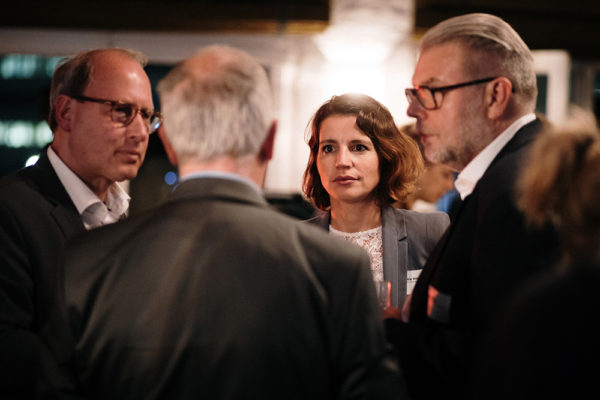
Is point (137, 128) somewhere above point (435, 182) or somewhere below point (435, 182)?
above

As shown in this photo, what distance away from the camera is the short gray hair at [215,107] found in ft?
4.39

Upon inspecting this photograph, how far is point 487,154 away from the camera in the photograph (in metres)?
1.90

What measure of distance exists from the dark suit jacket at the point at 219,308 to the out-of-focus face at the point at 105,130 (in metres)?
1.06

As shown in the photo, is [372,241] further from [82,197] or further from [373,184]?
[82,197]

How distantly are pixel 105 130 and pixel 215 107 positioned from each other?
1180 mm

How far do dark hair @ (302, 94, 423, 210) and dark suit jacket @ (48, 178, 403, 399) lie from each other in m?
1.41

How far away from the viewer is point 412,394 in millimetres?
1610

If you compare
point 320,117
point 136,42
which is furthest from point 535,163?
point 136,42

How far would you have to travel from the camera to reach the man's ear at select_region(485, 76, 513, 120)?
1.89m

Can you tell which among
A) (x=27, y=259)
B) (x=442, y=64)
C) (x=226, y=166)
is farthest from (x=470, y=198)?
(x=27, y=259)

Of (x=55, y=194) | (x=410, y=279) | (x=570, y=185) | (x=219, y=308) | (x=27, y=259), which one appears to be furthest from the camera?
(x=410, y=279)

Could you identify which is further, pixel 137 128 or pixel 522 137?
pixel 137 128

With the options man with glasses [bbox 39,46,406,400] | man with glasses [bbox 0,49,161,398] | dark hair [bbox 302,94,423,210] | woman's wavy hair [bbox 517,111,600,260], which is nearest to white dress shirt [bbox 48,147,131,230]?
man with glasses [bbox 0,49,161,398]

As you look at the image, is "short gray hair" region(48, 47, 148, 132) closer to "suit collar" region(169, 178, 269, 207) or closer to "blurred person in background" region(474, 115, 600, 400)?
"suit collar" region(169, 178, 269, 207)
